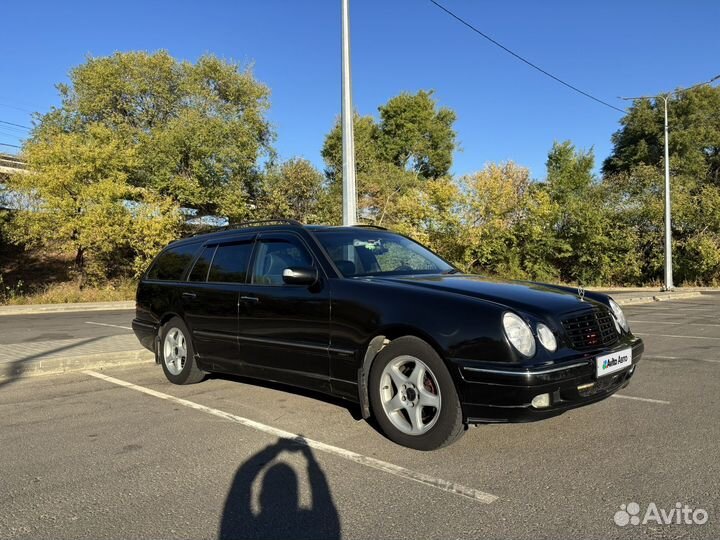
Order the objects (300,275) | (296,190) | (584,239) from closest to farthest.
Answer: (300,275) → (584,239) → (296,190)

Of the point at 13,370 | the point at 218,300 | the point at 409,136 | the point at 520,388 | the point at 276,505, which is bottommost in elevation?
the point at 276,505

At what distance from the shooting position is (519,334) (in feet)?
12.3

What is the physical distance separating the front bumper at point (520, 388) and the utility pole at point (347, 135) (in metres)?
6.61

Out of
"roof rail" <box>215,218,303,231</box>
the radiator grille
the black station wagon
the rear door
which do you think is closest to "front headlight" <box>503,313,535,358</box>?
the black station wagon

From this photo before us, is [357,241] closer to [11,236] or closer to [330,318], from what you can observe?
[330,318]

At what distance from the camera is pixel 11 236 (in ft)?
78.3

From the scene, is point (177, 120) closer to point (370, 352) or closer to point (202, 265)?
point (202, 265)

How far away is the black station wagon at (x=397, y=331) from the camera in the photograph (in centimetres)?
375

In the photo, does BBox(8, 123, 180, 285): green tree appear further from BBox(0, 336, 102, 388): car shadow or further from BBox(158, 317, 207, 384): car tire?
BBox(158, 317, 207, 384): car tire

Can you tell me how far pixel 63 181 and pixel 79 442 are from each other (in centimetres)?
2137

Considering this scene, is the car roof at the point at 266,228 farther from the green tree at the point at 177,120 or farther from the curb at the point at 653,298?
the green tree at the point at 177,120

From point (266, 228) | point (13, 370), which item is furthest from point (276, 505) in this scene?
point (13, 370)

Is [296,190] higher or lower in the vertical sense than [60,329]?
higher

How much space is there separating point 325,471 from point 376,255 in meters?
2.19
